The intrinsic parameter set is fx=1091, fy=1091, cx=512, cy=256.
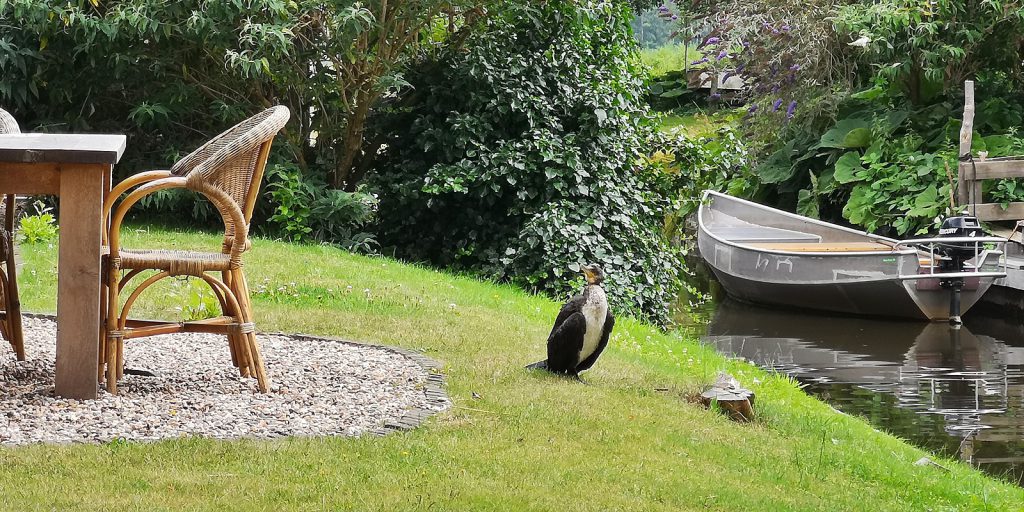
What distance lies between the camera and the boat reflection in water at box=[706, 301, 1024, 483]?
28.3 ft

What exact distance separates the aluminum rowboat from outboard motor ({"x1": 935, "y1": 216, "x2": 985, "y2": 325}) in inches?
2.5

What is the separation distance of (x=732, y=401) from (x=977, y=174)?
11.4m

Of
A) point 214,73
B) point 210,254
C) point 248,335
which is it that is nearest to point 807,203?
point 214,73

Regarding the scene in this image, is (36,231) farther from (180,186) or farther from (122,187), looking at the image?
(180,186)

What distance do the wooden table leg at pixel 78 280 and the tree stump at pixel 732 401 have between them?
3.00m

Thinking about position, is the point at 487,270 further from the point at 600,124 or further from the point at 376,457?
the point at 376,457

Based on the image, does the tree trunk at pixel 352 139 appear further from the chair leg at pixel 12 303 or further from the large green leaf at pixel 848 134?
the large green leaf at pixel 848 134

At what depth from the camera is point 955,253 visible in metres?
14.3

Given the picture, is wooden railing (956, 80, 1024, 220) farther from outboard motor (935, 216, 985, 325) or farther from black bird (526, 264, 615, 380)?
black bird (526, 264, 615, 380)

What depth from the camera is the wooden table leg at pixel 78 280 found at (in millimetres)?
4578

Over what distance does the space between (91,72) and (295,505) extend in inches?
376

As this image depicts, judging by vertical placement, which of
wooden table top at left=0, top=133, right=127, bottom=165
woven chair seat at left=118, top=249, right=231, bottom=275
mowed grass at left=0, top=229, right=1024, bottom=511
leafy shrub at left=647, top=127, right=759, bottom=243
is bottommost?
mowed grass at left=0, top=229, right=1024, bottom=511

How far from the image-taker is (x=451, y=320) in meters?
7.65

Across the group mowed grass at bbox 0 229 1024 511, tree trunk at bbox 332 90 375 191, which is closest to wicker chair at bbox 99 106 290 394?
mowed grass at bbox 0 229 1024 511
